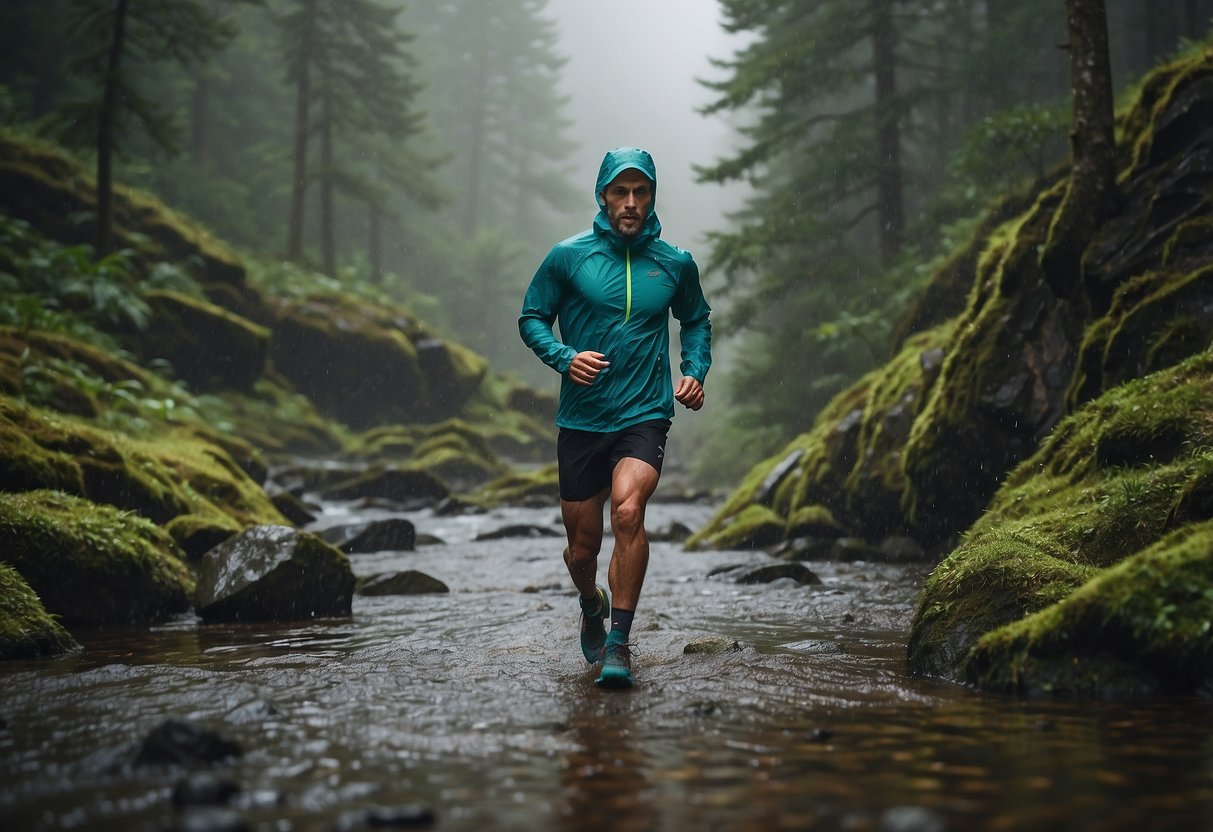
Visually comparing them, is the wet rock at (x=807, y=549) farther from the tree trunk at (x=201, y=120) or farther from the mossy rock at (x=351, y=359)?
the tree trunk at (x=201, y=120)

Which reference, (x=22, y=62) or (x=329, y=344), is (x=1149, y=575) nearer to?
(x=329, y=344)

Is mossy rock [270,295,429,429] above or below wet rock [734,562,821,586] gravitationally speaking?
above

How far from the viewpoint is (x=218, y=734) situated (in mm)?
3281

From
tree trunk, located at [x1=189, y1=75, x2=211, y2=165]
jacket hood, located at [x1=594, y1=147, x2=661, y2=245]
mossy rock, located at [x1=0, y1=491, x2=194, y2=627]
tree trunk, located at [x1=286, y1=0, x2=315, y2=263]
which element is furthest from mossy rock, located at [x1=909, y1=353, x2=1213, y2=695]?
tree trunk, located at [x1=189, y1=75, x2=211, y2=165]

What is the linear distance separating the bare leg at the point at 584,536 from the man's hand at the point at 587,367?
0.76 metres

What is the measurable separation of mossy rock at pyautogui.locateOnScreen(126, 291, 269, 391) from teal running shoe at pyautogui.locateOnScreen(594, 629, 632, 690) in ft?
59.8

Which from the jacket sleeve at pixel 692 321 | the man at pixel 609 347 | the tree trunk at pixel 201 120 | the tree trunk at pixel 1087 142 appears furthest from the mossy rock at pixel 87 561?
the tree trunk at pixel 201 120

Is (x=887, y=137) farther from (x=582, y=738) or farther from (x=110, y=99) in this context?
(x=582, y=738)

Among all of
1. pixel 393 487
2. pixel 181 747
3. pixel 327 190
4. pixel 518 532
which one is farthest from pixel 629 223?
pixel 327 190

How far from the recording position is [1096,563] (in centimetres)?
529

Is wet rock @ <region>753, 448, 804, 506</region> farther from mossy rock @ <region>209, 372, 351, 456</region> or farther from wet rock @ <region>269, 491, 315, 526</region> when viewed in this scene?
mossy rock @ <region>209, 372, 351, 456</region>

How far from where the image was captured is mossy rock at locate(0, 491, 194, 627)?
6.82 metres

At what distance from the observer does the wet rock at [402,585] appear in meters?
9.21

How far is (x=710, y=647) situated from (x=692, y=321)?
193 centimetres
